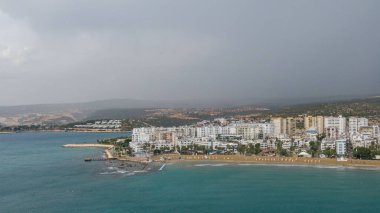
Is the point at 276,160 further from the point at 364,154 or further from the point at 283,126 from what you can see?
the point at 283,126

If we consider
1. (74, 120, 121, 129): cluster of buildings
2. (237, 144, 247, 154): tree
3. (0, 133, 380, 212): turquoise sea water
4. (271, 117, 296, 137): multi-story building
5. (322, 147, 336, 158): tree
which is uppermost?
(271, 117, 296, 137): multi-story building

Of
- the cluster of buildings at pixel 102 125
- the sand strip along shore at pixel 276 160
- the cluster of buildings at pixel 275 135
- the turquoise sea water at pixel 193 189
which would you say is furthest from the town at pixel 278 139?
the cluster of buildings at pixel 102 125

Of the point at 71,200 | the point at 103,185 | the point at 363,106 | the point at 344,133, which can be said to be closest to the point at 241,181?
the point at 103,185

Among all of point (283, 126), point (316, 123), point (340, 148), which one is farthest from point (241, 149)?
point (283, 126)

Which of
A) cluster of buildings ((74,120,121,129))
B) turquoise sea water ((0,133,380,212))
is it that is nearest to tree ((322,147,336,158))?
turquoise sea water ((0,133,380,212))

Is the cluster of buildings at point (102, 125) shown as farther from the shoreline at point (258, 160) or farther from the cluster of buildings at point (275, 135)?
the shoreline at point (258, 160)

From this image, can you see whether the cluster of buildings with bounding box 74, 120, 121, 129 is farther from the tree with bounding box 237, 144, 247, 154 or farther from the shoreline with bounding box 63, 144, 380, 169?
the tree with bounding box 237, 144, 247, 154

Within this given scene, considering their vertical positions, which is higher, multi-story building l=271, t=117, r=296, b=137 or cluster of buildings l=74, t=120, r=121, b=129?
multi-story building l=271, t=117, r=296, b=137
